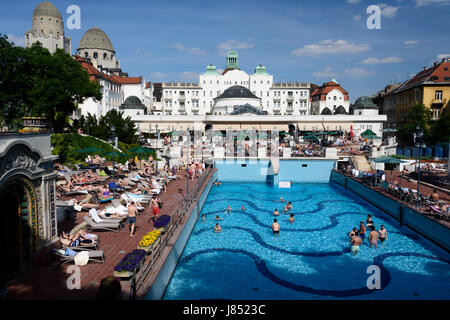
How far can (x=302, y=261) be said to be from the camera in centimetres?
1277

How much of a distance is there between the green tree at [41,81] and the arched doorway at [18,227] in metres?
23.3

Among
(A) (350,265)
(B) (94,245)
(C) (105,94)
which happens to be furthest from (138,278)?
(C) (105,94)

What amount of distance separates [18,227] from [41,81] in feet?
80.9

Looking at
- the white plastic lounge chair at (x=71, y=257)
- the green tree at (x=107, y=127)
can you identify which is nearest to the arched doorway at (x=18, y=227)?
the white plastic lounge chair at (x=71, y=257)

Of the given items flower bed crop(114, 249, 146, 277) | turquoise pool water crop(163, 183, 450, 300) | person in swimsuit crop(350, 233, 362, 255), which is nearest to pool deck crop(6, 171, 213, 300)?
flower bed crop(114, 249, 146, 277)

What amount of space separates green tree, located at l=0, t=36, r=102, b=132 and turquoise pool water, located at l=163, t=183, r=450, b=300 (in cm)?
1951

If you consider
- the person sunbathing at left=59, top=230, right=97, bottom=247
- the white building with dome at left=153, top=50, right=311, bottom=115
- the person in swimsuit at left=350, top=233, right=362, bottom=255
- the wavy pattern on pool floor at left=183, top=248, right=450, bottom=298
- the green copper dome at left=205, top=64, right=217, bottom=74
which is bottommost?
the wavy pattern on pool floor at left=183, top=248, right=450, bottom=298

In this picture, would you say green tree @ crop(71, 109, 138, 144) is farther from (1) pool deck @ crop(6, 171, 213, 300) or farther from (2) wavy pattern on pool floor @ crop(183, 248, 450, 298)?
(2) wavy pattern on pool floor @ crop(183, 248, 450, 298)

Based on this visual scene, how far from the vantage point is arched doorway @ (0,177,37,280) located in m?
8.52

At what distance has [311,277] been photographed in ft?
37.5

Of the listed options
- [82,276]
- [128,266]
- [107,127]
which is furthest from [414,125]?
[82,276]

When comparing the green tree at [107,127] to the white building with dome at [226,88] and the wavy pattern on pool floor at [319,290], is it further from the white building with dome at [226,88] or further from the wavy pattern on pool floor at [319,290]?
the white building with dome at [226,88]

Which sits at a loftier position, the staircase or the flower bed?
the staircase
